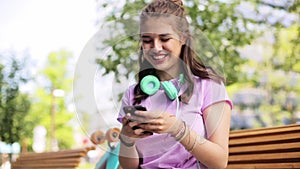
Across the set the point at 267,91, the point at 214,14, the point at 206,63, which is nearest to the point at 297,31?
the point at 214,14

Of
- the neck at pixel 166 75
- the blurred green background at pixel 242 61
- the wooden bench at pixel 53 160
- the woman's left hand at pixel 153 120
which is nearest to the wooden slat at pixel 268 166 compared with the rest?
the blurred green background at pixel 242 61

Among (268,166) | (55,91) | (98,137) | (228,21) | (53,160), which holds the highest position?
(228,21)

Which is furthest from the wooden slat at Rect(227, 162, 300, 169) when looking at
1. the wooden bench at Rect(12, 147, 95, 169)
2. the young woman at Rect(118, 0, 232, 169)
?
the wooden bench at Rect(12, 147, 95, 169)

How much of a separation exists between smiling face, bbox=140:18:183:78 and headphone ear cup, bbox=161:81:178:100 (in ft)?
0.20

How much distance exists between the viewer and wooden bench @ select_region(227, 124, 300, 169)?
5.08ft

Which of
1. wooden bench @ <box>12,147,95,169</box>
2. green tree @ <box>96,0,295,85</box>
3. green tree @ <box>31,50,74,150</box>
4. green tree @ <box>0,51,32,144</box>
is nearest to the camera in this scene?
wooden bench @ <box>12,147,95,169</box>

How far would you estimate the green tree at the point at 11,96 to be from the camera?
6.12 meters

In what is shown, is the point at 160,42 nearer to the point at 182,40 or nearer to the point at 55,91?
the point at 182,40

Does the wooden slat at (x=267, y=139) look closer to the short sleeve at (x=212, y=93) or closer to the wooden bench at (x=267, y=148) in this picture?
the wooden bench at (x=267, y=148)

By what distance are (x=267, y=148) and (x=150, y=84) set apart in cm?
97

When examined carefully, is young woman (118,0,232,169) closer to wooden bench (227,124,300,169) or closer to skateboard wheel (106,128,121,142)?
skateboard wheel (106,128,121,142)

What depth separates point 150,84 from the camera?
81cm

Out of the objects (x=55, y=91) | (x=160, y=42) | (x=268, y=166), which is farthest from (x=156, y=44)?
(x=55, y=91)

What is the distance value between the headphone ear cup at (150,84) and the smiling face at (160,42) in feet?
0.19
